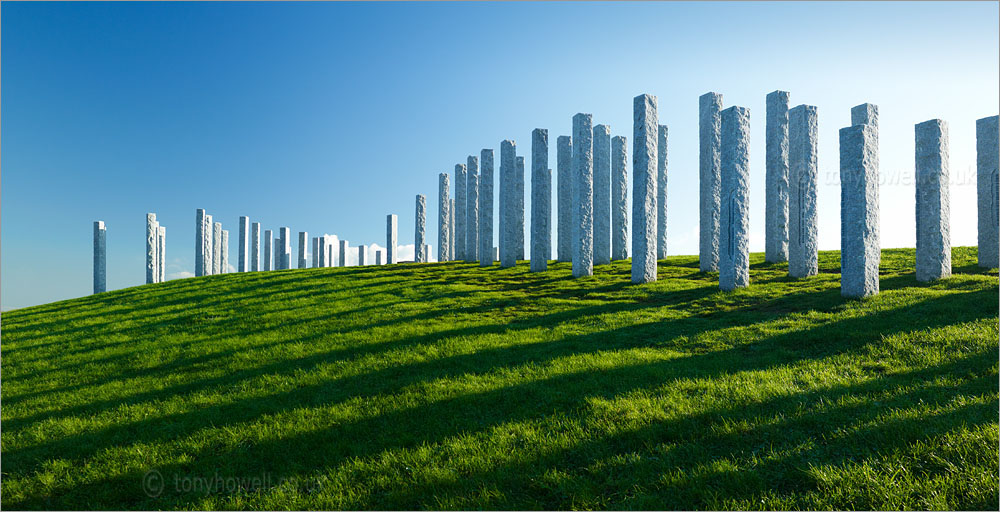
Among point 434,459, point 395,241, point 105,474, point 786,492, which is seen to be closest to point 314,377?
point 105,474

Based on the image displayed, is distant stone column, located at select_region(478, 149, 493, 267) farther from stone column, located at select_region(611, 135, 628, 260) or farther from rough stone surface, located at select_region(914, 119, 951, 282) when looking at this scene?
rough stone surface, located at select_region(914, 119, 951, 282)

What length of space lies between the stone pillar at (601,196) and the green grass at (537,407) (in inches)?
338

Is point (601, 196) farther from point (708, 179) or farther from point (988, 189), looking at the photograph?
point (988, 189)

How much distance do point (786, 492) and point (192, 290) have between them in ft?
69.5

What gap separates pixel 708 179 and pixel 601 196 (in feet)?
13.4

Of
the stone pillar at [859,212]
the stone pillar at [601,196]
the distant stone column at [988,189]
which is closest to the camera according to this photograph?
the stone pillar at [859,212]

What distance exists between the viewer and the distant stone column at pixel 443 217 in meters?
30.1

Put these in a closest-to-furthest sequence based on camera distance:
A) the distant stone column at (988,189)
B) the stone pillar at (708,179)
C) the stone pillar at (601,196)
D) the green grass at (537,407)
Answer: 1. the green grass at (537,407)
2. the distant stone column at (988,189)
3. the stone pillar at (708,179)
4. the stone pillar at (601,196)

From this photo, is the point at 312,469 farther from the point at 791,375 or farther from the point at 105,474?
the point at 791,375

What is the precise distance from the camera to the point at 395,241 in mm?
34094

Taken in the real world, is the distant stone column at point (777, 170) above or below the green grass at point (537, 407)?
above

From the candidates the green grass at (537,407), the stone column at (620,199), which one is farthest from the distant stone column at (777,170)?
the stone column at (620,199)

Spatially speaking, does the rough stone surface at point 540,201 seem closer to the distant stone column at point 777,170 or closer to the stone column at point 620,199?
the stone column at point 620,199

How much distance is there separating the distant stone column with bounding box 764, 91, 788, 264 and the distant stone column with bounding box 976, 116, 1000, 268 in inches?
179
